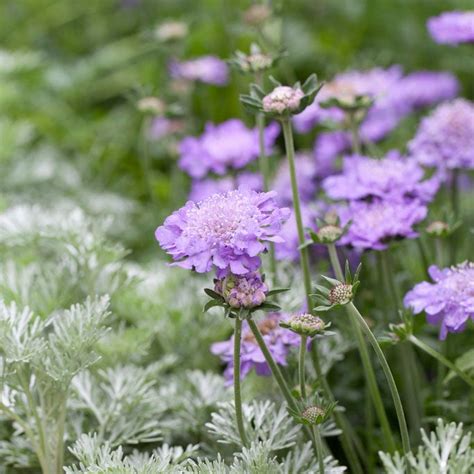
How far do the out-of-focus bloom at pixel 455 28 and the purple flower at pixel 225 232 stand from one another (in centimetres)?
57

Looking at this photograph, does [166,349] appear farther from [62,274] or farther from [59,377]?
[59,377]

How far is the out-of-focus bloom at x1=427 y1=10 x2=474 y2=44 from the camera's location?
1201 millimetres

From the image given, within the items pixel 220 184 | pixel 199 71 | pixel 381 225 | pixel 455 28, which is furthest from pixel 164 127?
pixel 381 225

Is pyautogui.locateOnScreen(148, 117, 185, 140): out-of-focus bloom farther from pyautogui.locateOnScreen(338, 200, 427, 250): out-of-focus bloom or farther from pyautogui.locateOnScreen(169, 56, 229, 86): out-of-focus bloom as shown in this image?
pyautogui.locateOnScreen(338, 200, 427, 250): out-of-focus bloom

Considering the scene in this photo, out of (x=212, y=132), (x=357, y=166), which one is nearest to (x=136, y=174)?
(x=212, y=132)

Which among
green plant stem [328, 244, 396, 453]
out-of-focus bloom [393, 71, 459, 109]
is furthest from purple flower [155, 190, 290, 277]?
out-of-focus bloom [393, 71, 459, 109]

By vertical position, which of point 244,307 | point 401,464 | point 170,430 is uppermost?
point 244,307

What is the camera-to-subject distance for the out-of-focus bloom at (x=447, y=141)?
1165 millimetres

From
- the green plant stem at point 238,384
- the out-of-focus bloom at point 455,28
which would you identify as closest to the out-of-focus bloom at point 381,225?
the green plant stem at point 238,384

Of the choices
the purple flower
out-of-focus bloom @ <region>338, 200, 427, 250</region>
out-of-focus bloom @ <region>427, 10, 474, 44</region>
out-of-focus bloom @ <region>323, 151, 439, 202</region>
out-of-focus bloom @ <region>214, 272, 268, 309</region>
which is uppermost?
out-of-focus bloom @ <region>427, 10, 474, 44</region>

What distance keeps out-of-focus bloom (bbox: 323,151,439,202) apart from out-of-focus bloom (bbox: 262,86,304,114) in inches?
8.4

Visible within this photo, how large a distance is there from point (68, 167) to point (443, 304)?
42.3 inches

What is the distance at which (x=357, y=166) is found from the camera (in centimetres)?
108

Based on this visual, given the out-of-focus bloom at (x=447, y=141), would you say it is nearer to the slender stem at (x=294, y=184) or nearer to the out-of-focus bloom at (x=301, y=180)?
the out-of-focus bloom at (x=301, y=180)
